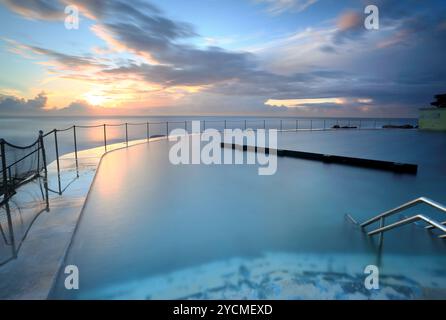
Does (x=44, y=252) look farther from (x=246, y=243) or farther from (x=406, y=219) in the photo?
(x=406, y=219)

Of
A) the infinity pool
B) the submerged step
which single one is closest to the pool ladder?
the infinity pool

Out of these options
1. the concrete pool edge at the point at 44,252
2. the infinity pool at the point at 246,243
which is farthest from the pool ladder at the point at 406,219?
the concrete pool edge at the point at 44,252

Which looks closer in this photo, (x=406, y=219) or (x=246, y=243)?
(x=406, y=219)

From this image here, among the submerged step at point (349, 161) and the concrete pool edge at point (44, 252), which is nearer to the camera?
the concrete pool edge at point (44, 252)

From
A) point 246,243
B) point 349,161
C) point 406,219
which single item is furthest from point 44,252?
point 349,161

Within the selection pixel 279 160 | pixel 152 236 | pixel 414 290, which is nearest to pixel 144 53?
pixel 279 160

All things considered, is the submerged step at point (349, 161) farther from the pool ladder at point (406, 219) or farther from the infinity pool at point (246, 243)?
the pool ladder at point (406, 219)

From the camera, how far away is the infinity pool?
4.76 ft

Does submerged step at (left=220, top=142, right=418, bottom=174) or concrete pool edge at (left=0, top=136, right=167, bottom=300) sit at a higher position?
submerged step at (left=220, top=142, right=418, bottom=174)

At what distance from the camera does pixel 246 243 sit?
2.01 meters

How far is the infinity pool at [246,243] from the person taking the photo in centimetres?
145

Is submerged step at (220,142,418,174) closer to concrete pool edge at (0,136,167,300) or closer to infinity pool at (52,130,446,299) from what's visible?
infinity pool at (52,130,446,299)

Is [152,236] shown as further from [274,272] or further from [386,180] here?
[386,180]
